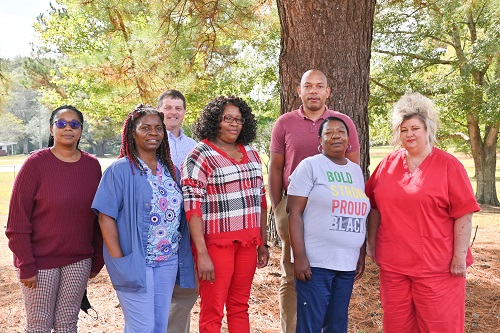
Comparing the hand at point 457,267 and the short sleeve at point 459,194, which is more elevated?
the short sleeve at point 459,194

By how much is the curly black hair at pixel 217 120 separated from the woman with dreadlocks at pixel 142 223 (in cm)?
28

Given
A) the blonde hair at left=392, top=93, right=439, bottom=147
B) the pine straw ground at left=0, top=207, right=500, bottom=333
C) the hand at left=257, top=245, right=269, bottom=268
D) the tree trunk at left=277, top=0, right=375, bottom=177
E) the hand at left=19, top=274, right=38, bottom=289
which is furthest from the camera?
the tree trunk at left=277, top=0, right=375, bottom=177

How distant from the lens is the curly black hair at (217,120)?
10.6ft

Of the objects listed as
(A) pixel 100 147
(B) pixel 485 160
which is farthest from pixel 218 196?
(A) pixel 100 147

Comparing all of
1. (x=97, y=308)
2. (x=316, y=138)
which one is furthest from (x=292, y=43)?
(x=97, y=308)

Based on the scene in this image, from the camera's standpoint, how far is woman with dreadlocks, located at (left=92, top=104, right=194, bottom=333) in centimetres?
284

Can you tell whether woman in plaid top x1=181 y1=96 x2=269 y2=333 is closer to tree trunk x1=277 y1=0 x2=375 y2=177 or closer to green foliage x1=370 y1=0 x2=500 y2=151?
tree trunk x1=277 y1=0 x2=375 y2=177

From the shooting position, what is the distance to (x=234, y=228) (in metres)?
3.07

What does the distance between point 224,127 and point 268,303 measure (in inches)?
93.0

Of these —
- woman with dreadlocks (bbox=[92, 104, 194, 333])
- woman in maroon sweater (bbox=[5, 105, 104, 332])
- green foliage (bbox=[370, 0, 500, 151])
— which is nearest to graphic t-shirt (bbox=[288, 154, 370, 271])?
woman with dreadlocks (bbox=[92, 104, 194, 333])

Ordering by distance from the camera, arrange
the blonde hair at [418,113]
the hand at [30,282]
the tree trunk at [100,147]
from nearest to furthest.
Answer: the hand at [30,282], the blonde hair at [418,113], the tree trunk at [100,147]

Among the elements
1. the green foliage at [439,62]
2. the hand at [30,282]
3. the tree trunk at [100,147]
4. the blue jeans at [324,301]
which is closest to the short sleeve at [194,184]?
the blue jeans at [324,301]

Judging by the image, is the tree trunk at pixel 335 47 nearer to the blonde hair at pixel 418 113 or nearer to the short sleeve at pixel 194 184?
the blonde hair at pixel 418 113

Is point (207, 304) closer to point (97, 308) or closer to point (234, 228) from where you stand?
point (234, 228)
